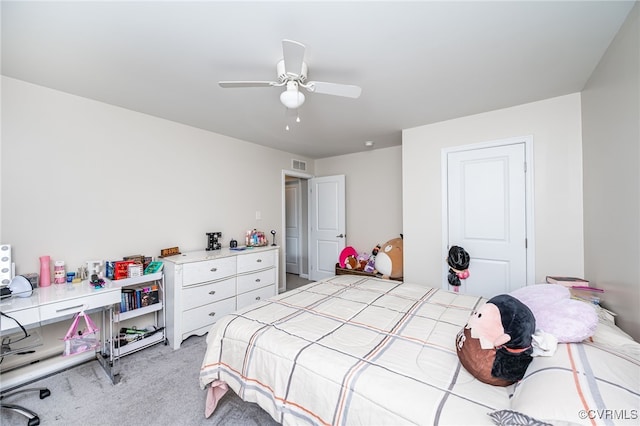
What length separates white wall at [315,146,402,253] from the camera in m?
4.11

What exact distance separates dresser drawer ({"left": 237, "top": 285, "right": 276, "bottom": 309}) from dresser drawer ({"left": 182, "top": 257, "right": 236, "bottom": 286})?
0.37m

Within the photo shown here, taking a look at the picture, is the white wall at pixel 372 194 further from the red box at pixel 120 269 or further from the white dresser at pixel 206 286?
the red box at pixel 120 269

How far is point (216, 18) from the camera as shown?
1.40 meters

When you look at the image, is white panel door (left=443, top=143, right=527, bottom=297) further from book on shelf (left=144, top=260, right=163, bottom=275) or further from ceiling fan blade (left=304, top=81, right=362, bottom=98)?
book on shelf (left=144, top=260, right=163, bottom=275)

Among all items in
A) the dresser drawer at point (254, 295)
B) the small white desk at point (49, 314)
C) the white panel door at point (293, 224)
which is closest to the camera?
the small white desk at point (49, 314)

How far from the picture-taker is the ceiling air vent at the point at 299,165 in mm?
4590

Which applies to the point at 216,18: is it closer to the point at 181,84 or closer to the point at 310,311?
the point at 181,84

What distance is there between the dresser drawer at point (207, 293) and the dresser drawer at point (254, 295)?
0.16 meters

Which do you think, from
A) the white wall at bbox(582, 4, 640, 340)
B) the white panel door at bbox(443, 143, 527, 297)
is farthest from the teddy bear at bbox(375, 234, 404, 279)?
the white wall at bbox(582, 4, 640, 340)

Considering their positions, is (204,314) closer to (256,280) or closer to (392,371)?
(256,280)

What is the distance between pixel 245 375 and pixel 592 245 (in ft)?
9.42

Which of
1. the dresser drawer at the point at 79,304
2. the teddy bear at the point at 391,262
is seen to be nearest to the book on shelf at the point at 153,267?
the dresser drawer at the point at 79,304

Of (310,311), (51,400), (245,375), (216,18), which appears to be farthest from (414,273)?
(51,400)

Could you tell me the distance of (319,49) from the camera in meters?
1.64
